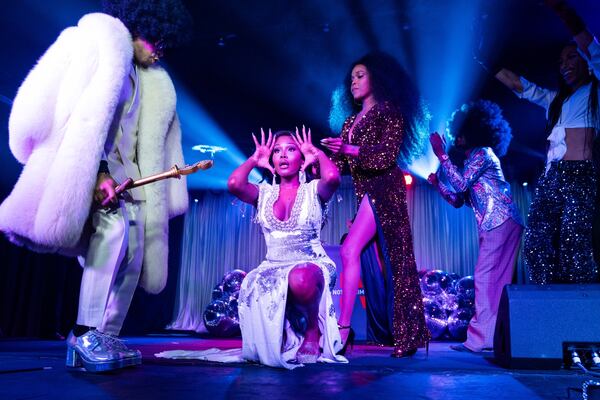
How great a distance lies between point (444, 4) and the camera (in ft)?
17.4

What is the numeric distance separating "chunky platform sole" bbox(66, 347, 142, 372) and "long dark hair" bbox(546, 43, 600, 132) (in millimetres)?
3041

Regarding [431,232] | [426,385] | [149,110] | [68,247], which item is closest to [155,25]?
[149,110]

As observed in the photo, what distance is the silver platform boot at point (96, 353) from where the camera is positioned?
218cm

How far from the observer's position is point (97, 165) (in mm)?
2293

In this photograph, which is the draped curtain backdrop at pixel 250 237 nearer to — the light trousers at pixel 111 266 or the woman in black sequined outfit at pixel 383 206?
the woman in black sequined outfit at pixel 383 206

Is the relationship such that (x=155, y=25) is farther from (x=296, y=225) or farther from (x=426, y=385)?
(x=426, y=385)

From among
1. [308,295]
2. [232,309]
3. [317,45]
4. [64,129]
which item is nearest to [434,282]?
[232,309]

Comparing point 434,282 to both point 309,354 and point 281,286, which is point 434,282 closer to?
point 309,354

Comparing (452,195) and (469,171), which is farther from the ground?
(469,171)

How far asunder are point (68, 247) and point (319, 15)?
4.19 metres

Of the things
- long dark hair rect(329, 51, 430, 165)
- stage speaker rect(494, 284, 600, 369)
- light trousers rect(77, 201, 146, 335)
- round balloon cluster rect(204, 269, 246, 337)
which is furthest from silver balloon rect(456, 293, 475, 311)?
light trousers rect(77, 201, 146, 335)

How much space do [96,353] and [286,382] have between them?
0.88 m

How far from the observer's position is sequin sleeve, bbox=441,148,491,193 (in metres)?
4.08

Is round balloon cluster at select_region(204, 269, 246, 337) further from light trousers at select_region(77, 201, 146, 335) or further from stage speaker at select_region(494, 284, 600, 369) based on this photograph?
stage speaker at select_region(494, 284, 600, 369)
